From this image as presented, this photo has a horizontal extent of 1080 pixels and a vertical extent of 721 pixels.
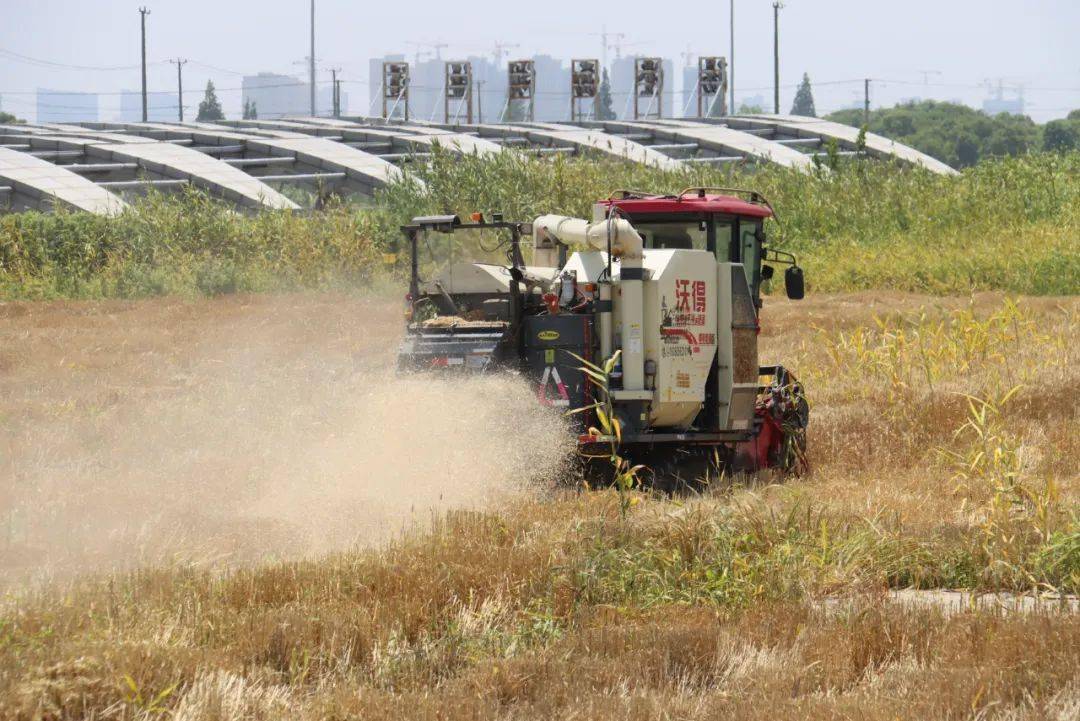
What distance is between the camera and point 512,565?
7535mm

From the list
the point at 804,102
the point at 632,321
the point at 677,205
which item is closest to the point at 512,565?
the point at 632,321

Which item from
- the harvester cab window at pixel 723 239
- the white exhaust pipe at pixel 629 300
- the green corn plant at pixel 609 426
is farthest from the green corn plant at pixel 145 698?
the harvester cab window at pixel 723 239

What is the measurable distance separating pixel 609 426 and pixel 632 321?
133cm

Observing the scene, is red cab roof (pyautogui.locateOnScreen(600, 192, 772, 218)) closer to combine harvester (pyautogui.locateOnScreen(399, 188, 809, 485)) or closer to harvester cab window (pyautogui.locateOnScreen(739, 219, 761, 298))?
combine harvester (pyautogui.locateOnScreen(399, 188, 809, 485))

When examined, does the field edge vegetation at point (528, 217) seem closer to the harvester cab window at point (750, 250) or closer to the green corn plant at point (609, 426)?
the harvester cab window at point (750, 250)

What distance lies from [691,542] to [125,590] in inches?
124

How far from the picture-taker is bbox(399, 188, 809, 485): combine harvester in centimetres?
1088

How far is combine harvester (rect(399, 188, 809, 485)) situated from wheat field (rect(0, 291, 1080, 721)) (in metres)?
0.43

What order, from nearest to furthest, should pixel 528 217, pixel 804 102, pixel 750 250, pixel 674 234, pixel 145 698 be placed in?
pixel 145 698
pixel 674 234
pixel 750 250
pixel 528 217
pixel 804 102

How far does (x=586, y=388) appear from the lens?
10.9m

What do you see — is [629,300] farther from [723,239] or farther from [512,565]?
[512,565]

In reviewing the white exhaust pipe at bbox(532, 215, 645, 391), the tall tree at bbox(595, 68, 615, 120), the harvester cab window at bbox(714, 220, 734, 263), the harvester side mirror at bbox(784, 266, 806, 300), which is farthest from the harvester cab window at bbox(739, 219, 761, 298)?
the tall tree at bbox(595, 68, 615, 120)

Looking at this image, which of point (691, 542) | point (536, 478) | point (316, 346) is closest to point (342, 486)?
point (536, 478)

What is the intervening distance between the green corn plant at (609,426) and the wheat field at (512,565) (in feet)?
0.75
